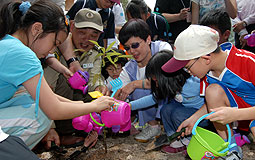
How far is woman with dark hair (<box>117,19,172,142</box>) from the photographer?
7.27ft

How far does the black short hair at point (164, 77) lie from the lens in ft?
6.30

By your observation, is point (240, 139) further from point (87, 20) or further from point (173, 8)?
point (173, 8)

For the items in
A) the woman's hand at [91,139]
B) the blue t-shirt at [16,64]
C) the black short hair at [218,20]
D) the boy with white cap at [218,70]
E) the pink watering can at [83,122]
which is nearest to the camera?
the blue t-shirt at [16,64]

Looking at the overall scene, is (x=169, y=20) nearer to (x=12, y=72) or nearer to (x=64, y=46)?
(x=64, y=46)

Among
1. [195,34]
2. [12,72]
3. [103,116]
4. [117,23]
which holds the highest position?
[195,34]

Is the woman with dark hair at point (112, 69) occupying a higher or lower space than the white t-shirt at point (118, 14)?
lower

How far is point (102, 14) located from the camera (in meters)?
2.73

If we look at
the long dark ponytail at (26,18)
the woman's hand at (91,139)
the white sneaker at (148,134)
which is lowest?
the white sneaker at (148,134)

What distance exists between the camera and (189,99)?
6.61 ft

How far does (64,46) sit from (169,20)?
138 cm

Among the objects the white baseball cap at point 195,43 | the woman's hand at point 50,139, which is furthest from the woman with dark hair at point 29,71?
the white baseball cap at point 195,43

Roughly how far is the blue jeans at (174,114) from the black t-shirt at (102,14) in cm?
109

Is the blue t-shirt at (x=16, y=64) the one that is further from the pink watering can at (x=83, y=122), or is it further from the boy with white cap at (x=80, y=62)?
the boy with white cap at (x=80, y=62)

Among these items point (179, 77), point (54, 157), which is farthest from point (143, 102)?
point (54, 157)
